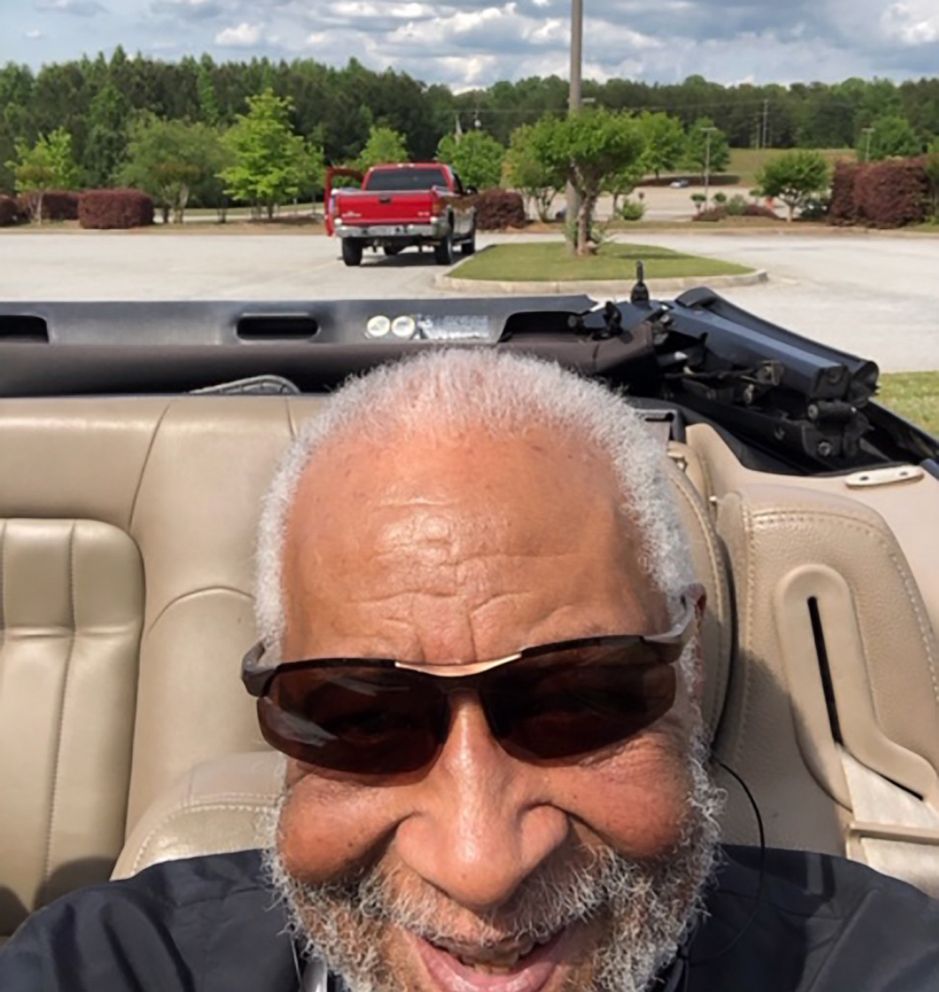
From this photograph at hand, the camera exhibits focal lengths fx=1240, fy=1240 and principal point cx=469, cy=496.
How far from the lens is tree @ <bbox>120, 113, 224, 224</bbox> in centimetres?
3862

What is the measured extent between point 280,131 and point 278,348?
3566 centimetres

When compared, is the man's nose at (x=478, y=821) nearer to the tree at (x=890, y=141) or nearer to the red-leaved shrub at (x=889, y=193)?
the red-leaved shrub at (x=889, y=193)

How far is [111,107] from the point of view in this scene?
58906mm

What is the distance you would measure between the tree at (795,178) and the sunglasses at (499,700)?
34416 millimetres

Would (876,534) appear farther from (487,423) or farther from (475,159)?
(475,159)

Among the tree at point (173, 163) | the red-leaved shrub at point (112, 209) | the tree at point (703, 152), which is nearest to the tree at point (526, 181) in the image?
the red-leaved shrub at point (112, 209)

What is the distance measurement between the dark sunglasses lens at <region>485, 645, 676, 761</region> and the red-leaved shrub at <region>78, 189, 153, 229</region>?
34.5 metres

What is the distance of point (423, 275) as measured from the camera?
17.2 m

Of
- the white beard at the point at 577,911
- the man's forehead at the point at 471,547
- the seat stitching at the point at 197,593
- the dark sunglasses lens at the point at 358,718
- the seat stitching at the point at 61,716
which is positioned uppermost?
the man's forehead at the point at 471,547

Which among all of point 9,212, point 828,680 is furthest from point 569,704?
point 9,212

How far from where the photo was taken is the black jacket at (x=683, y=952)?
4.48 ft

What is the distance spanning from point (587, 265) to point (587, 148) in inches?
72.6

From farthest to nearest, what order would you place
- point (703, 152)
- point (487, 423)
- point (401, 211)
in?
1. point (703, 152)
2. point (401, 211)
3. point (487, 423)

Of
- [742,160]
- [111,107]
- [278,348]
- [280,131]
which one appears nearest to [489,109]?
[742,160]
